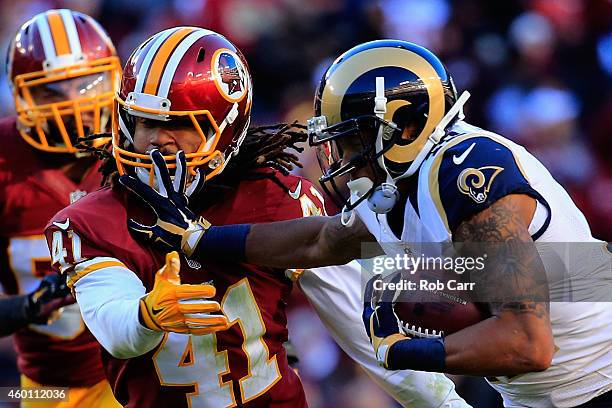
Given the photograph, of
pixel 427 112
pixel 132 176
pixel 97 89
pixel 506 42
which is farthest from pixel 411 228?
pixel 506 42

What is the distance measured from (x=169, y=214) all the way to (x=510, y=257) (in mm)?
992

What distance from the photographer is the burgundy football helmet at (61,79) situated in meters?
4.05

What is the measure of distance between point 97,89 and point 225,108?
46.8 inches

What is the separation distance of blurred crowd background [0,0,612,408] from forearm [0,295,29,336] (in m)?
1.89

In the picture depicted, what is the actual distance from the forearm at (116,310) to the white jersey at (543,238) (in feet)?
2.23

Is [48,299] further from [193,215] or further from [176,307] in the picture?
[176,307]

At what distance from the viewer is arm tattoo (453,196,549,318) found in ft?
7.99

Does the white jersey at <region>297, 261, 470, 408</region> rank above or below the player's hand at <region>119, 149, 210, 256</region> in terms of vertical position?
Result: below

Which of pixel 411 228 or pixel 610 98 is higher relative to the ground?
pixel 411 228

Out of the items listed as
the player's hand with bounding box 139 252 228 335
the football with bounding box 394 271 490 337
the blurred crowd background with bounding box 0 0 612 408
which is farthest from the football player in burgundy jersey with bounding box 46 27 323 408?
the blurred crowd background with bounding box 0 0 612 408

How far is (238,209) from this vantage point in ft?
10.4

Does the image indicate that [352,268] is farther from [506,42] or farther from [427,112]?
[506,42]

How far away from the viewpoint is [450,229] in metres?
2.53

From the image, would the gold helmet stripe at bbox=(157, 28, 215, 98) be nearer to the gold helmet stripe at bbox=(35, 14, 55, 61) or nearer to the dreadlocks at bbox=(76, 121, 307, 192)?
the dreadlocks at bbox=(76, 121, 307, 192)
